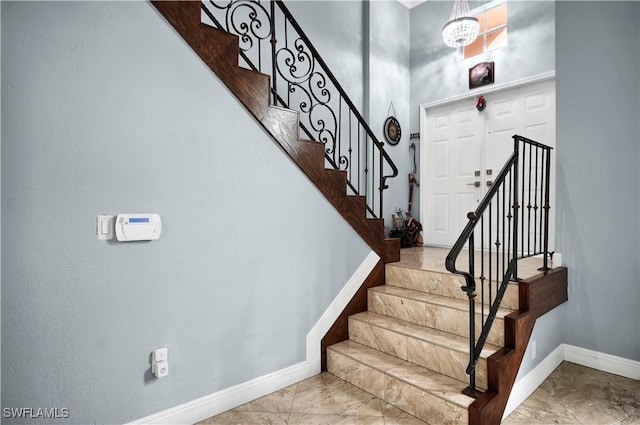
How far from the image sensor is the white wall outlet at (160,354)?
75.1 inches

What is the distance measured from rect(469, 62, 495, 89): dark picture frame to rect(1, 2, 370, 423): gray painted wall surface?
305cm

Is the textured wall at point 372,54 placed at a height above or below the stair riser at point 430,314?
above

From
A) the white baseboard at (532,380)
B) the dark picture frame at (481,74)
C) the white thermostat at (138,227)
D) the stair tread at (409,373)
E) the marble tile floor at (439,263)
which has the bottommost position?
the white baseboard at (532,380)

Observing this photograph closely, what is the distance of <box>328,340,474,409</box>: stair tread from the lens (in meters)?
1.97

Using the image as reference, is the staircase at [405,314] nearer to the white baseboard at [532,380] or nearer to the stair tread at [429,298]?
the stair tread at [429,298]

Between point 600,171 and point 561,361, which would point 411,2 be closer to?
point 600,171

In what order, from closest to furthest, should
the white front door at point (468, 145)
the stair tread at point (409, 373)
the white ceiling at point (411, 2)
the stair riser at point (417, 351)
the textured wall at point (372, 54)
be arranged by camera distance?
the stair tread at point (409, 373)
the stair riser at point (417, 351)
the white front door at point (468, 145)
the textured wall at point (372, 54)
the white ceiling at point (411, 2)

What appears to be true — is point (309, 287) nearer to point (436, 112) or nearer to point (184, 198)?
point (184, 198)

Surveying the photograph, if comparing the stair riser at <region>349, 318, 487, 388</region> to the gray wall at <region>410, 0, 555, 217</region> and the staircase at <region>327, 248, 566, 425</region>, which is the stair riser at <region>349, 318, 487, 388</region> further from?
the gray wall at <region>410, 0, 555, 217</region>

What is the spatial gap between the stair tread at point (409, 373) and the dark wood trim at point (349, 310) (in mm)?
58

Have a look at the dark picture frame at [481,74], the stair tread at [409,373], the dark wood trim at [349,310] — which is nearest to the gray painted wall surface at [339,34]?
the dark picture frame at [481,74]

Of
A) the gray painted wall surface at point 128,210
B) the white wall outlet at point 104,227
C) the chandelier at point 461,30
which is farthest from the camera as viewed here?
the chandelier at point 461,30

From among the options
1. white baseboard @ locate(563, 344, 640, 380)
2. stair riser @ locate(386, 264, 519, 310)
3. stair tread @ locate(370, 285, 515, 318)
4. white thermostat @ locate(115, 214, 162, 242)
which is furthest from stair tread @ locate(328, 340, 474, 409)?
white thermostat @ locate(115, 214, 162, 242)

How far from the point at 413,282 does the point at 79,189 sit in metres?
2.41
